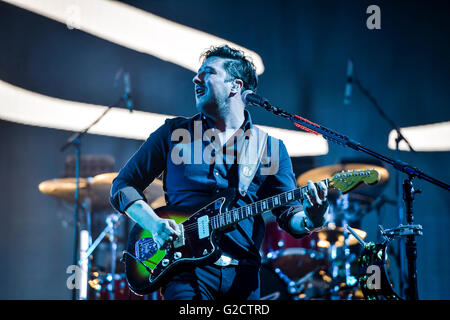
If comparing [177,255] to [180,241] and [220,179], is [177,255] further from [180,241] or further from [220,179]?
[220,179]

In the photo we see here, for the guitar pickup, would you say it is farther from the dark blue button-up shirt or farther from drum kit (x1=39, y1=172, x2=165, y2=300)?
drum kit (x1=39, y1=172, x2=165, y2=300)

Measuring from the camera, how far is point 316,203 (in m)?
2.40

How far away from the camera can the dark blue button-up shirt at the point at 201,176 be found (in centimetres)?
263

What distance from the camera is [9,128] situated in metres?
6.18

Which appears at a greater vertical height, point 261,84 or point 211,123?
→ point 261,84

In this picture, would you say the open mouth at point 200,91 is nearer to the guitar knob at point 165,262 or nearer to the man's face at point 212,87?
the man's face at point 212,87

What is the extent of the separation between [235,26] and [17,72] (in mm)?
2823

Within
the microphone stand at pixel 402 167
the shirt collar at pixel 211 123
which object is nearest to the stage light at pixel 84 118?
the shirt collar at pixel 211 123

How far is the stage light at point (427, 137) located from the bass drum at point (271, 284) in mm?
2259

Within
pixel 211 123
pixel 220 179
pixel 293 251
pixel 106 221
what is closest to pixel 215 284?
pixel 220 179

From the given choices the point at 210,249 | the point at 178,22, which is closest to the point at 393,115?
the point at 178,22

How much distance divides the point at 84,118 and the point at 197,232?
4.17m

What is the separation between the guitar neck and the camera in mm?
2555

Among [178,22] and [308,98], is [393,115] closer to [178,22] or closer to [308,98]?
[308,98]
